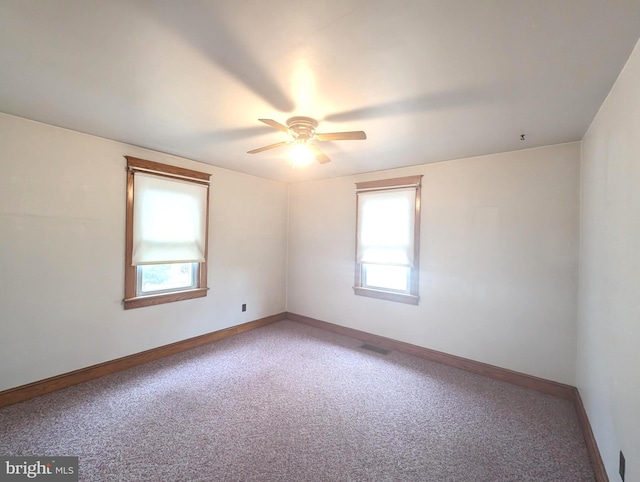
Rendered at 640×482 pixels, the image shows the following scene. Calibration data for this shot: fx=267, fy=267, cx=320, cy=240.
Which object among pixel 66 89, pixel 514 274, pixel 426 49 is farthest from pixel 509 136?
pixel 66 89

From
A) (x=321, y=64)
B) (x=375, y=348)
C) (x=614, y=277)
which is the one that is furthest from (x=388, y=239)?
(x=321, y=64)

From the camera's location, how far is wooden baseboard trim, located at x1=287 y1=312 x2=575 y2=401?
8.73 feet

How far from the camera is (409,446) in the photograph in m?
1.96

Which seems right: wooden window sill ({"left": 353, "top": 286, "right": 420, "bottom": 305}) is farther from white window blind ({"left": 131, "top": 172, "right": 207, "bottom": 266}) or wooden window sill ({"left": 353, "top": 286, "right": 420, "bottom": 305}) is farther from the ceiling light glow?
white window blind ({"left": 131, "top": 172, "right": 207, "bottom": 266})

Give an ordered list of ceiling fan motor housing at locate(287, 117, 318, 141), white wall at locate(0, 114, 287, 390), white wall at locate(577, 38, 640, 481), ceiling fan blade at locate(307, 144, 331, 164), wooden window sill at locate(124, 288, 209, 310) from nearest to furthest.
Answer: white wall at locate(577, 38, 640, 481) < ceiling fan motor housing at locate(287, 117, 318, 141) < white wall at locate(0, 114, 287, 390) < ceiling fan blade at locate(307, 144, 331, 164) < wooden window sill at locate(124, 288, 209, 310)

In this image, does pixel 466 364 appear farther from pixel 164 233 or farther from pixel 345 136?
pixel 164 233

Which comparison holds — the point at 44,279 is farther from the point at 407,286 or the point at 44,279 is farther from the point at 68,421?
the point at 407,286

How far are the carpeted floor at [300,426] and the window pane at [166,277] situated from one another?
916 millimetres

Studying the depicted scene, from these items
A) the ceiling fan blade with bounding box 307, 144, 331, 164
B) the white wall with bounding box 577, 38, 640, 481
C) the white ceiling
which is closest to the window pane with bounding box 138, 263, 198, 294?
the white ceiling

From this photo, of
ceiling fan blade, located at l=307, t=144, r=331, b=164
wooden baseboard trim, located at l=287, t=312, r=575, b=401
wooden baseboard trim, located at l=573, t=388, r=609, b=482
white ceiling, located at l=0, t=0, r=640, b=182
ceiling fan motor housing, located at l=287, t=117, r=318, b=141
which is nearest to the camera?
white ceiling, located at l=0, t=0, r=640, b=182

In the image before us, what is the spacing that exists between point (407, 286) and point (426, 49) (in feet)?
9.52

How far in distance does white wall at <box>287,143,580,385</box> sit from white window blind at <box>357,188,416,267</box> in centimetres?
19

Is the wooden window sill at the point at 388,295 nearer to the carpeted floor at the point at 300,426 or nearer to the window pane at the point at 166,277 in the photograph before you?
the carpeted floor at the point at 300,426

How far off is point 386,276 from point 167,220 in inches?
120
